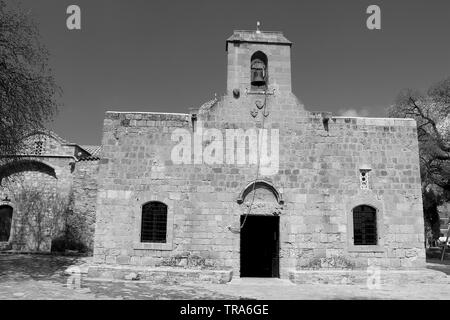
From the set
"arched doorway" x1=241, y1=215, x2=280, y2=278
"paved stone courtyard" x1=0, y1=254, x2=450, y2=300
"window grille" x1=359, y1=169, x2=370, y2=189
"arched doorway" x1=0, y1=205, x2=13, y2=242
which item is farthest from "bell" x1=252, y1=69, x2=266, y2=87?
"arched doorway" x1=0, y1=205, x2=13, y2=242

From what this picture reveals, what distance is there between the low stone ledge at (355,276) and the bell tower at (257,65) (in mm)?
5679

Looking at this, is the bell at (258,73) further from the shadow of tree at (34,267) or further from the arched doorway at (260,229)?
the shadow of tree at (34,267)

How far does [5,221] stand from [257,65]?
16.6 meters

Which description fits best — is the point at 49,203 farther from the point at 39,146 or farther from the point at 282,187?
the point at 282,187

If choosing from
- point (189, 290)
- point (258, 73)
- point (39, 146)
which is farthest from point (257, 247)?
point (39, 146)

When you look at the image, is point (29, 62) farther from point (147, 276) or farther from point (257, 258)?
point (257, 258)

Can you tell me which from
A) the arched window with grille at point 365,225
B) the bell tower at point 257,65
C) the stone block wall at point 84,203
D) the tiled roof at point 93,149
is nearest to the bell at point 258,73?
the bell tower at point 257,65

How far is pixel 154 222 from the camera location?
40.1ft

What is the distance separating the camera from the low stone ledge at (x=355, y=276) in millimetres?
11688

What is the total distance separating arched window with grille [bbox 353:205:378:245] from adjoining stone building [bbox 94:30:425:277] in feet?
0.10

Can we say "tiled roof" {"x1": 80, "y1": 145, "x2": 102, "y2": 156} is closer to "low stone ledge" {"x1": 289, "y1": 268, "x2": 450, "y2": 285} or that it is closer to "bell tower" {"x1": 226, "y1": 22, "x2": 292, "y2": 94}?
"bell tower" {"x1": 226, "y1": 22, "x2": 292, "y2": 94}

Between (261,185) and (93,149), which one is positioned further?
(93,149)

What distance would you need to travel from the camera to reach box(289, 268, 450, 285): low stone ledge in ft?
38.3
